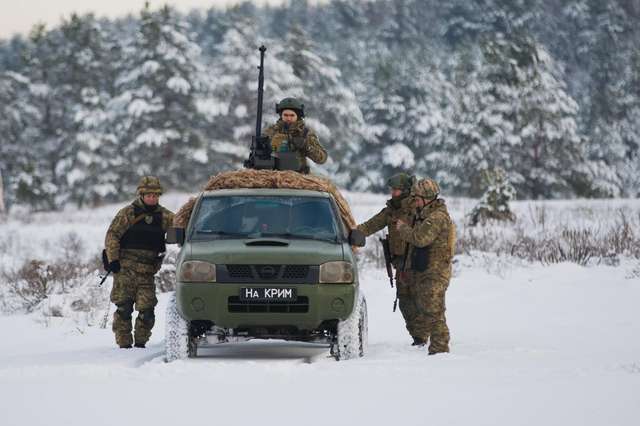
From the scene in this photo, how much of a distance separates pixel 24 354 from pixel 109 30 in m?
58.6

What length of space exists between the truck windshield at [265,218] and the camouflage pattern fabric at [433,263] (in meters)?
0.94

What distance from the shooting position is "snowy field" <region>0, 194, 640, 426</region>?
20.6 ft

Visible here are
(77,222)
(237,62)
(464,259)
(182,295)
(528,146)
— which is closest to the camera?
(182,295)

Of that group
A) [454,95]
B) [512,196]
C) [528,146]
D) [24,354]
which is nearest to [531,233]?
[512,196]

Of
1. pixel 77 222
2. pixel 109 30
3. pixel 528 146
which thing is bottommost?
pixel 77 222

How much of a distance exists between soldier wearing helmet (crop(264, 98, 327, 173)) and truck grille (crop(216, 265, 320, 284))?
3.24 meters

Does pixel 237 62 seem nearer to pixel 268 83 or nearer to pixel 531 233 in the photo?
pixel 268 83

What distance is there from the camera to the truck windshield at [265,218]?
9750 millimetres

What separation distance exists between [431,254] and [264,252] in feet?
6.77

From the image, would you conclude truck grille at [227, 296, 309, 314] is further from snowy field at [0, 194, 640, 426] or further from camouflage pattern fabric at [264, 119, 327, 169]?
camouflage pattern fabric at [264, 119, 327, 169]

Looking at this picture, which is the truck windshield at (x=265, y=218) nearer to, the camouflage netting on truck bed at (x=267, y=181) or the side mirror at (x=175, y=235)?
the side mirror at (x=175, y=235)

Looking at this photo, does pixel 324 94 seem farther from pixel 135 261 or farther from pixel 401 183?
pixel 135 261

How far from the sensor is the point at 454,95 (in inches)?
2544

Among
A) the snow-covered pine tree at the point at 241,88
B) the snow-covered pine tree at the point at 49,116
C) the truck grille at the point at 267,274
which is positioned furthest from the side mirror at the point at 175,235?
the snow-covered pine tree at the point at 49,116
